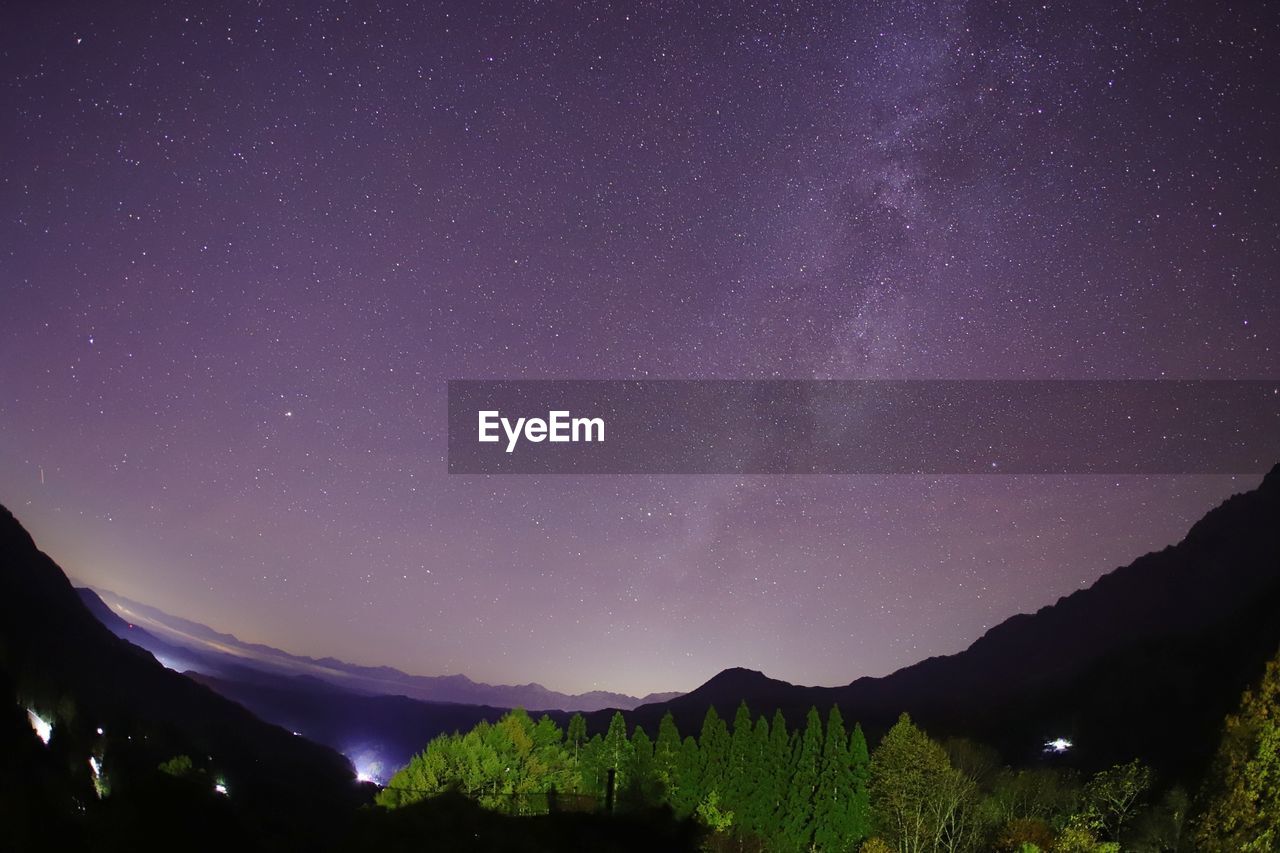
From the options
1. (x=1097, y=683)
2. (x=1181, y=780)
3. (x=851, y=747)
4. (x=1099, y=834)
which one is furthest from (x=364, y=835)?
(x=1097, y=683)

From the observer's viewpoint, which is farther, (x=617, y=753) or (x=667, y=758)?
(x=617, y=753)

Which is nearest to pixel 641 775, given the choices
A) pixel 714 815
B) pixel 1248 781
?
pixel 714 815

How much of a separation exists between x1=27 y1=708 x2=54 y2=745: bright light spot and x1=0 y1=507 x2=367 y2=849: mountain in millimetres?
132

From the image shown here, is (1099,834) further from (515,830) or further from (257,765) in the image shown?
(257,765)

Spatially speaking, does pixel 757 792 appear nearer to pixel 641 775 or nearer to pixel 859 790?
pixel 859 790

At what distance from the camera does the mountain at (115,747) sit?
41125mm

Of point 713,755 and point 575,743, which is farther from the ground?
point 713,755

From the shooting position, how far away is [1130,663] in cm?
9750

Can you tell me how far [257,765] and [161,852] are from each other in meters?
104

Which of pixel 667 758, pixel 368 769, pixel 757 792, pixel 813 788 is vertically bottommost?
pixel 368 769

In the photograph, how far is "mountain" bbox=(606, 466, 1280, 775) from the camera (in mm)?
78438

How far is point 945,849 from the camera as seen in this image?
45.5 meters

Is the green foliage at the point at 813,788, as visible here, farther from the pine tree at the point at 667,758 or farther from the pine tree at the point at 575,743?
the pine tree at the point at 575,743

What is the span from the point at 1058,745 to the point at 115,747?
328ft
